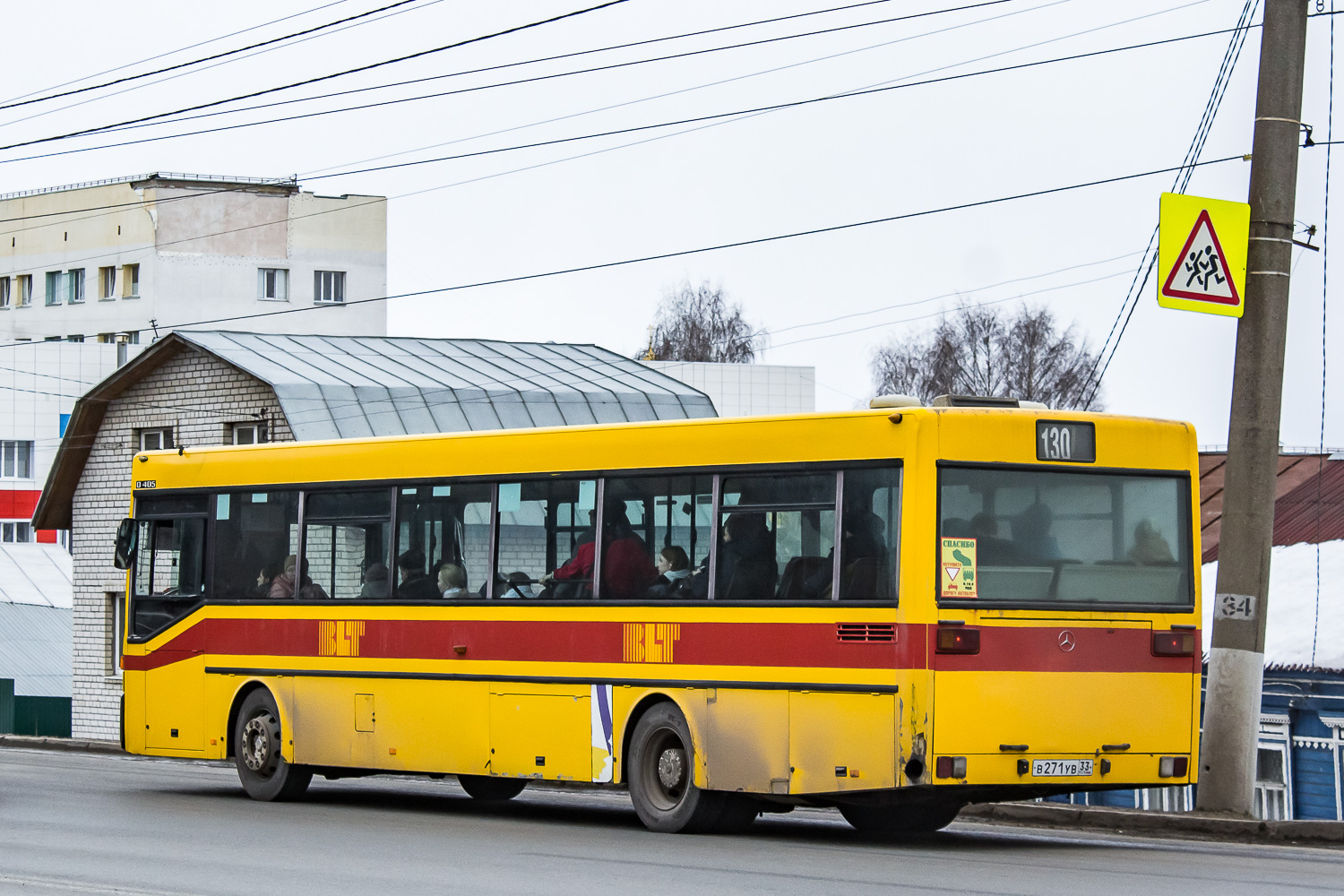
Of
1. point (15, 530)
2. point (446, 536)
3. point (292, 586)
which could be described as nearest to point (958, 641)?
point (446, 536)

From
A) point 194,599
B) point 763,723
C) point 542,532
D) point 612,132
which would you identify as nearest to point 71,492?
point 612,132

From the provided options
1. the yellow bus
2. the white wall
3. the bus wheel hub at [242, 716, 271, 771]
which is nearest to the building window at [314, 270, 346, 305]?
the white wall

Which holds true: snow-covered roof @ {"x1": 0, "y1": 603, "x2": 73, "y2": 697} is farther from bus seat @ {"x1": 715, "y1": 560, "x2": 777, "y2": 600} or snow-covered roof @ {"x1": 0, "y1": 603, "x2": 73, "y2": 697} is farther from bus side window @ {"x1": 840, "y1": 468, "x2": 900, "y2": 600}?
bus side window @ {"x1": 840, "y1": 468, "x2": 900, "y2": 600}

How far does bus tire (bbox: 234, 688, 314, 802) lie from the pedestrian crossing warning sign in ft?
27.0

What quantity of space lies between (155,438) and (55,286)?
4768cm

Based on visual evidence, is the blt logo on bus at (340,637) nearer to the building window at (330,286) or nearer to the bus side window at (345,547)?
the bus side window at (345,547)

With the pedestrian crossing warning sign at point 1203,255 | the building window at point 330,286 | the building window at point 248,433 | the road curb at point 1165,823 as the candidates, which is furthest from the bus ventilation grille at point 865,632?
the building window at point 330,286

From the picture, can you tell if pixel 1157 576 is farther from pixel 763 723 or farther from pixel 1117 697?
pixel 763 723

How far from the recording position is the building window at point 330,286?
79.4m

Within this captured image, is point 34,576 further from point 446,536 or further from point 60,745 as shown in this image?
point 446,536

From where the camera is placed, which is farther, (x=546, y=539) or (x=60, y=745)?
(x=60, y=745)

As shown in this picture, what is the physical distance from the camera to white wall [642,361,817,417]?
223 feet

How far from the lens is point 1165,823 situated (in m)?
14.5

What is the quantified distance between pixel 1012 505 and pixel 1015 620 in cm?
73
